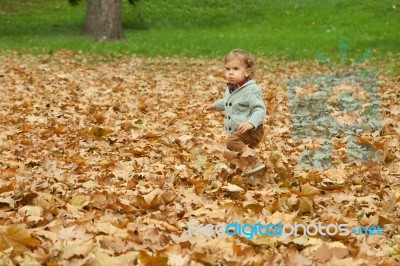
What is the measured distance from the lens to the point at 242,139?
6.32 m

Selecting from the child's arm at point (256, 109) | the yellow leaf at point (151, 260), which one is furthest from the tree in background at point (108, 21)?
the yellow leaf at point (151, 260)

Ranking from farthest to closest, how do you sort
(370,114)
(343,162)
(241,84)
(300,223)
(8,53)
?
(8,53)
(370,114)
(343,162)
(241,84)
(300,223)

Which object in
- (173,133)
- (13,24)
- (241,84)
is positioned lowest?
(13,24)

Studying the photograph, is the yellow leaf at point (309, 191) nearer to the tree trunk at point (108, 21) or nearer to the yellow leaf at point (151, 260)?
the yellow leaf at point (151, 260)

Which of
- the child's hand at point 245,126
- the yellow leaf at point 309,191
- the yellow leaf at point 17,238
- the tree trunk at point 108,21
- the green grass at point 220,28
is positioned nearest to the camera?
the yellow leaf at point 17,238

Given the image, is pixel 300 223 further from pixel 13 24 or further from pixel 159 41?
pixel 13 24

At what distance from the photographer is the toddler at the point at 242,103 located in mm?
6148

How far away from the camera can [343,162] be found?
6902 millimetres

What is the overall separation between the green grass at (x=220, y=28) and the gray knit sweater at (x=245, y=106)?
12975 mm

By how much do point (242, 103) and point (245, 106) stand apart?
47 mm

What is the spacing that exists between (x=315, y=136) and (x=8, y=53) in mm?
11921

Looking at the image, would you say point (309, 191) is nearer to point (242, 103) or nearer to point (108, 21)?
point (242, 103)

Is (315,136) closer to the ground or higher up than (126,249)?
closer to the ground

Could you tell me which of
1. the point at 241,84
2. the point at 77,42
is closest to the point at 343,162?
the point at 241,84
